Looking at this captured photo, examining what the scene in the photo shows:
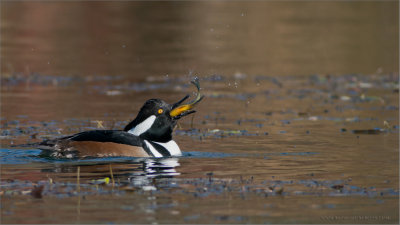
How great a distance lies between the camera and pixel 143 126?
13297 mm

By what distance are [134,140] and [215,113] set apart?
4.66 m

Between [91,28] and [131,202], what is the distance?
2333cm

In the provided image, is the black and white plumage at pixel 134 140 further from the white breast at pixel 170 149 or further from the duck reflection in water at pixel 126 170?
the duck reflection in water at pixel 126 170

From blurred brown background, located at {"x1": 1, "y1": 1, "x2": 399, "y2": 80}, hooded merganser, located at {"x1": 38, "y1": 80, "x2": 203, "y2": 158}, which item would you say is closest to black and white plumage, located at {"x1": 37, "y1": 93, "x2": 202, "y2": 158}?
hooded merganser, located at {"x1": 38, "y1": 80, "x2": 203, "y2": 158}

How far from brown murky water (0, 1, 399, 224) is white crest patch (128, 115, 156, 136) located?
1.95 ft

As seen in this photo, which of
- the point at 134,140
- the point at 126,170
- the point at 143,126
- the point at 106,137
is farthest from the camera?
the point at 143,126

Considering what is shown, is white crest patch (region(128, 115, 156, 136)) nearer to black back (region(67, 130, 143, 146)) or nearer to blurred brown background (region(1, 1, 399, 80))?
black back (region(67, 130, 143, 146))

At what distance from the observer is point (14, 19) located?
119ft

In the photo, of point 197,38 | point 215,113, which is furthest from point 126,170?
point 197,38

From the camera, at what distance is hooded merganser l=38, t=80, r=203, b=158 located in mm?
12664

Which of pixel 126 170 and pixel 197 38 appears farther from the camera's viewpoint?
pixel 197 38

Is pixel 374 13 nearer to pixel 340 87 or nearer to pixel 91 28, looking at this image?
pixel 91 28

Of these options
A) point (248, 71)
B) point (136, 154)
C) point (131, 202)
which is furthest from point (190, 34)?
point (131, 202)

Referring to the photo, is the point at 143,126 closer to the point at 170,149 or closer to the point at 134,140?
the point at 134,140
